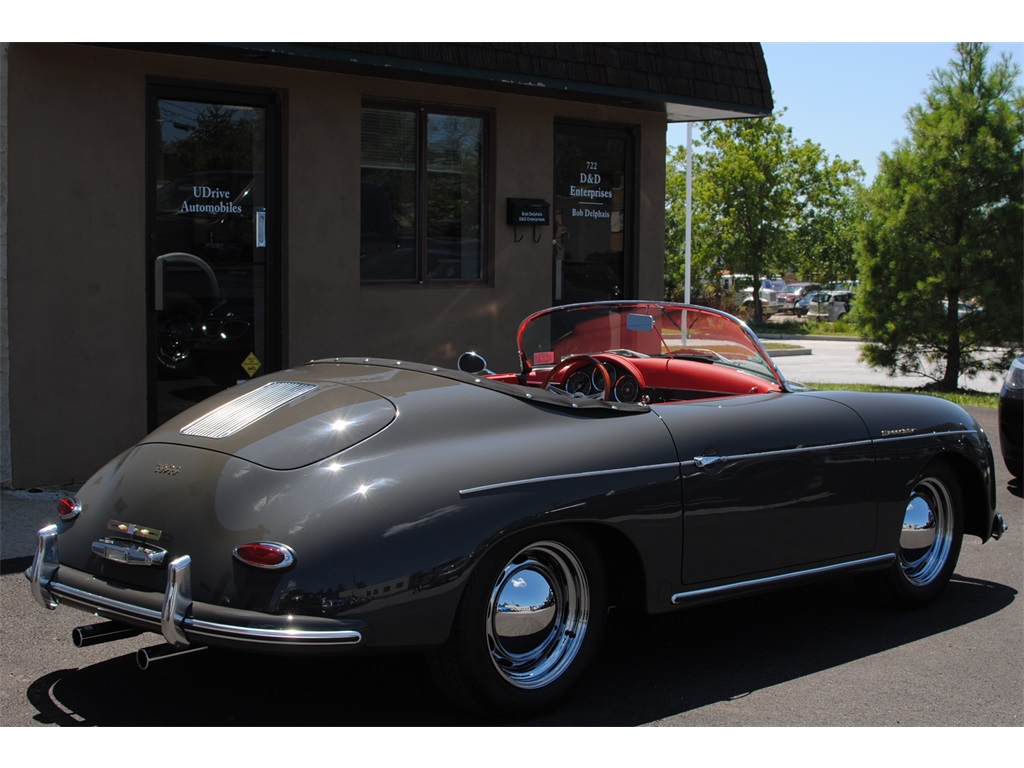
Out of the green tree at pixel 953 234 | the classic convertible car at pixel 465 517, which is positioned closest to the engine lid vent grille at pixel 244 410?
the classic convertible car at pixel 465 517

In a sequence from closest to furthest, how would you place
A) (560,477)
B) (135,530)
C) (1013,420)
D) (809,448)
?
1. (135,530)
2. (560,477)
3. (809,448)
4. (1013,420)

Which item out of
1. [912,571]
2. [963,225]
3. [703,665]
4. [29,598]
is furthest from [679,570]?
[963,225]

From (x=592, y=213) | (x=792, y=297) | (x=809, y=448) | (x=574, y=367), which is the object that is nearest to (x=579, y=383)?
(x=574, y=367)

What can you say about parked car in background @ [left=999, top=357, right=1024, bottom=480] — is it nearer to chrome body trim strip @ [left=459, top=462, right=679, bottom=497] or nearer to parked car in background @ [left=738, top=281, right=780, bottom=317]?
chrome body trim strip @ [left=459, top=462, right=679, bottom=497]

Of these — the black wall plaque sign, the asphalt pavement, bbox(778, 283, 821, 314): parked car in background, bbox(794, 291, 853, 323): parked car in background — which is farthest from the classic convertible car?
bbox(778, 283, 821, 314): parked car in background

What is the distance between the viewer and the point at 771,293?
43.4 metres

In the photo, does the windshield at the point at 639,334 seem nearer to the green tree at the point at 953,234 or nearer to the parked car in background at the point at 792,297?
the green tree at the point at 953,234

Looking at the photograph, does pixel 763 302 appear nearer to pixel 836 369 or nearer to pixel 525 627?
pixel 836 369

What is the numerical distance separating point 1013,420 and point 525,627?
5.34 meters

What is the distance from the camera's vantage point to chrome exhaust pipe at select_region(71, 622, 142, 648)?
13.0ft

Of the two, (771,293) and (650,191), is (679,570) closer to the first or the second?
(650,191)

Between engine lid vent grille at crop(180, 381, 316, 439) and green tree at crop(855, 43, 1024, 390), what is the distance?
12431 millimetres

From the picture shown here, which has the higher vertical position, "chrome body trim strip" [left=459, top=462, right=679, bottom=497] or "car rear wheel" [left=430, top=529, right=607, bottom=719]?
"chrome body trim strip" [left=459, top=462, right=679, bottom=497]

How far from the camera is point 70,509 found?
4.16 m
